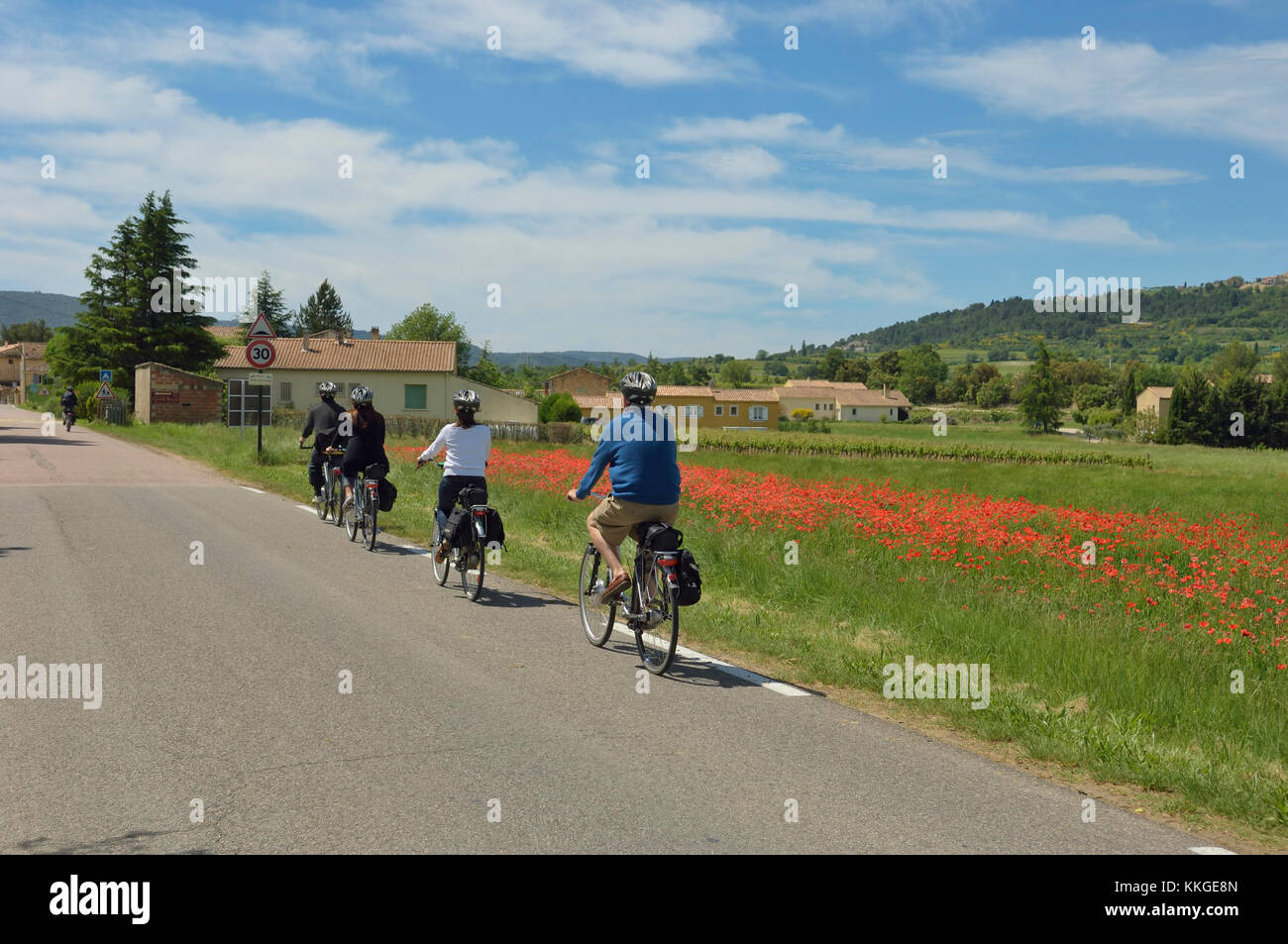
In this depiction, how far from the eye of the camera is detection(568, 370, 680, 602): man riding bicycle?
7.41 metres

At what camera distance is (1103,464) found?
50.1 meters

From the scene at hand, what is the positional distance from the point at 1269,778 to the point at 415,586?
766cm

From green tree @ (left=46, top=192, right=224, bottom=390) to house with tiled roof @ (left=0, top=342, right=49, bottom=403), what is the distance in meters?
50.3

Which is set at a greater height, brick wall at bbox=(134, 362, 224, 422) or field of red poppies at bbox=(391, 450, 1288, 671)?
brick wall at bbox=(134, 362, 224, 422)

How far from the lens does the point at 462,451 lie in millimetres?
10406

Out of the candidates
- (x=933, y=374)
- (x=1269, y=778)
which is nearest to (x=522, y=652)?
(x=1269, y=778)

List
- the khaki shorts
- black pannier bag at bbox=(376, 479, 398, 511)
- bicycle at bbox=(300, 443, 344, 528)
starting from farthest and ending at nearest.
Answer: bicycle at bbox=(300, 443, 344, 528) → black pannier bag at bbox=(376, 479, 398, 511) → the khaki shorts

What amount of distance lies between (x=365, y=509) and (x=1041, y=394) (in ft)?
365

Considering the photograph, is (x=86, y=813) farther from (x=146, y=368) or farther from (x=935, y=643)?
(x=146, y=368)

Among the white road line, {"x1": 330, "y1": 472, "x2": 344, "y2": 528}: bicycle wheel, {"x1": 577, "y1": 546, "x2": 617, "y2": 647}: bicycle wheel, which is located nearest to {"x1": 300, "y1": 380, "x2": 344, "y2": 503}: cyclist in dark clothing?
{"x1": 330, "y1": 472, "x2": 344, "y2": 528}: bicycle wheel

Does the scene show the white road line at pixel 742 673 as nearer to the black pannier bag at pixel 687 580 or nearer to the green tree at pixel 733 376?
the black pannier bag at pixel 687 580

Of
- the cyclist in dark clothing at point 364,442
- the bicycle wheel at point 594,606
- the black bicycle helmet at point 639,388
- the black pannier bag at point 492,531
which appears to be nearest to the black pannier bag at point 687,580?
the bicycle wheel at point 594,606

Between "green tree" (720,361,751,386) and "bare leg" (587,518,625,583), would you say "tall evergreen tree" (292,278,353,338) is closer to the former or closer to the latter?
"green tree" (720,361,751,386)

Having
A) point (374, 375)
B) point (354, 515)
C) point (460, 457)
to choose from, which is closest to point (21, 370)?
point (374, 375)
